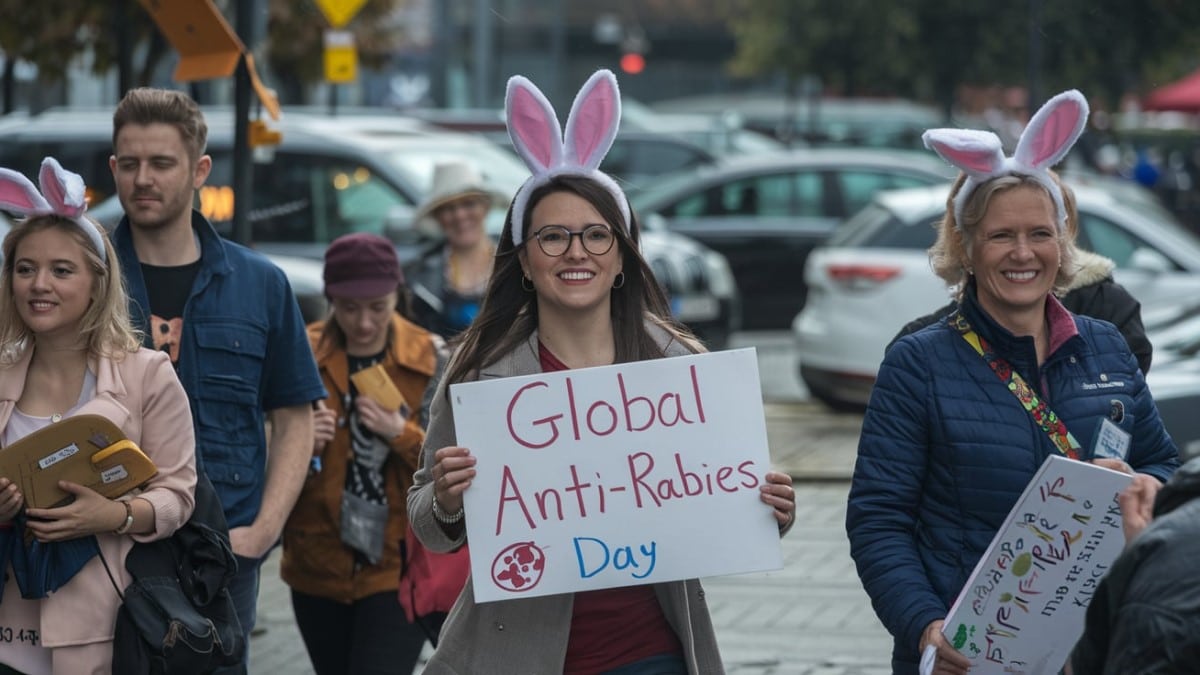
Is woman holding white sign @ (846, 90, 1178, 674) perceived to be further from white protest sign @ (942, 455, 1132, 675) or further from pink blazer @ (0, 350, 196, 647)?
pink blazer @ (0, 350, 196, 647)

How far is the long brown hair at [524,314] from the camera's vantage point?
157 inches

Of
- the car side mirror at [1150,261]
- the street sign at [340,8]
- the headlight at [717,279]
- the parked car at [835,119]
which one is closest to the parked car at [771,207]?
the headlight at [717,279]

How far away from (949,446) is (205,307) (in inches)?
76.4

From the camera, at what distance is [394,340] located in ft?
18.9

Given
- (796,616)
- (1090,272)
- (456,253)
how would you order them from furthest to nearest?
1. (456,253)
2. (796,616)
3. (1090,272)

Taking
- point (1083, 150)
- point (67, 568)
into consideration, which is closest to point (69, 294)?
point (67, 568)

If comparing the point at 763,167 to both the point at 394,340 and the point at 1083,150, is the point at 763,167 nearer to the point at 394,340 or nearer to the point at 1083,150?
the point at 394,340

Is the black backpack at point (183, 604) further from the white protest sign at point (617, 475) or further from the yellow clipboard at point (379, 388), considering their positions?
the yellow clipboard at point (379, 388)

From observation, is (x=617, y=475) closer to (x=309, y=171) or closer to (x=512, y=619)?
(x=512, y=619)

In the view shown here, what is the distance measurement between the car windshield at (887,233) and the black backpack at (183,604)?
845 cm

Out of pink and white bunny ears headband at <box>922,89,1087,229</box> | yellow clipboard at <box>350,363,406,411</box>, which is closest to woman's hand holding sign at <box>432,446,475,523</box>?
pink and white bunny ears headband at <box>922,89,1087,229</box>

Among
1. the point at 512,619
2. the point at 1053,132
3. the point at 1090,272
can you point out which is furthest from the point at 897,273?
the point at 512,619

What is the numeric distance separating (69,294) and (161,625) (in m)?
0.74

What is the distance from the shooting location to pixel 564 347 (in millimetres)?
3967
